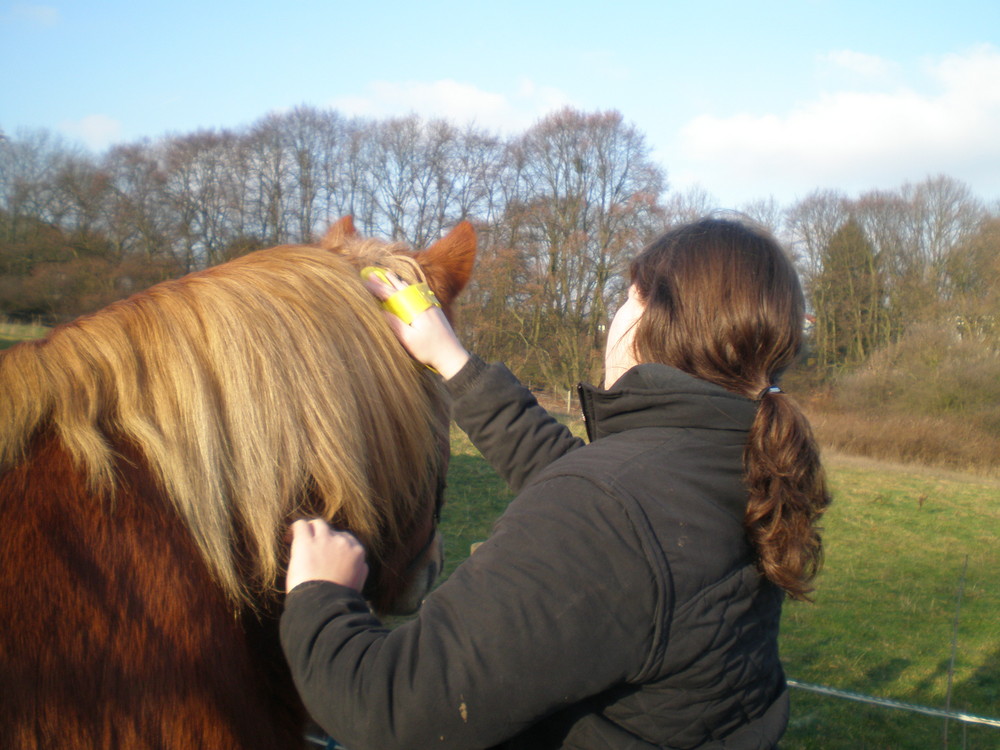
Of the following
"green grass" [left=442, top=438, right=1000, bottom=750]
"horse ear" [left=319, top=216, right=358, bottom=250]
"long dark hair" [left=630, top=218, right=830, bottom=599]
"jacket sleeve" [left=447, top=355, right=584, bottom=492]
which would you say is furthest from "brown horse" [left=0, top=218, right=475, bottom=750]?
"green grass" [left=442, top=438, right=1000, bottom=750]

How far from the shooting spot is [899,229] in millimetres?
28500

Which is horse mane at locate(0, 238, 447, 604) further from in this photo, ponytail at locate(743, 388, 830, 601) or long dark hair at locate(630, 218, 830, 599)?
ponytail at locate(743, 388, 830, 601)

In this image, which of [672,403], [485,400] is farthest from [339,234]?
[672,403]

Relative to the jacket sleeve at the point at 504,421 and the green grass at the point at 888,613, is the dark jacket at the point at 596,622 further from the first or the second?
the green grass at the point at 888,613

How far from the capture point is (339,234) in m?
1.90

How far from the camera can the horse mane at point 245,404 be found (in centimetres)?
118

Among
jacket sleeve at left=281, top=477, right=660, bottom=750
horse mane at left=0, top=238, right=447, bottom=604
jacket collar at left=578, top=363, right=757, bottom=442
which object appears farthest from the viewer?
jacket collar at left=578, top=363, right=757, bottom=442

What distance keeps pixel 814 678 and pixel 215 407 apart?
686 centimetres

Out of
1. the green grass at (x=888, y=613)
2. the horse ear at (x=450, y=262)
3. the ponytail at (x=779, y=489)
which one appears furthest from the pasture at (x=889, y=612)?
the horse ear at (x=450, y=262)

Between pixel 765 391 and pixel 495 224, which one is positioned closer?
pixel 765 391

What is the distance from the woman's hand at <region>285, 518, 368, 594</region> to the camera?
3.96ft

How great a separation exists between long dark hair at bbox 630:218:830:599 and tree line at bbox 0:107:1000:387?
4341 millimetres

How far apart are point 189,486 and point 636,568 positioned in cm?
78

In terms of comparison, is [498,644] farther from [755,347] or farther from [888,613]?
[888,613]
